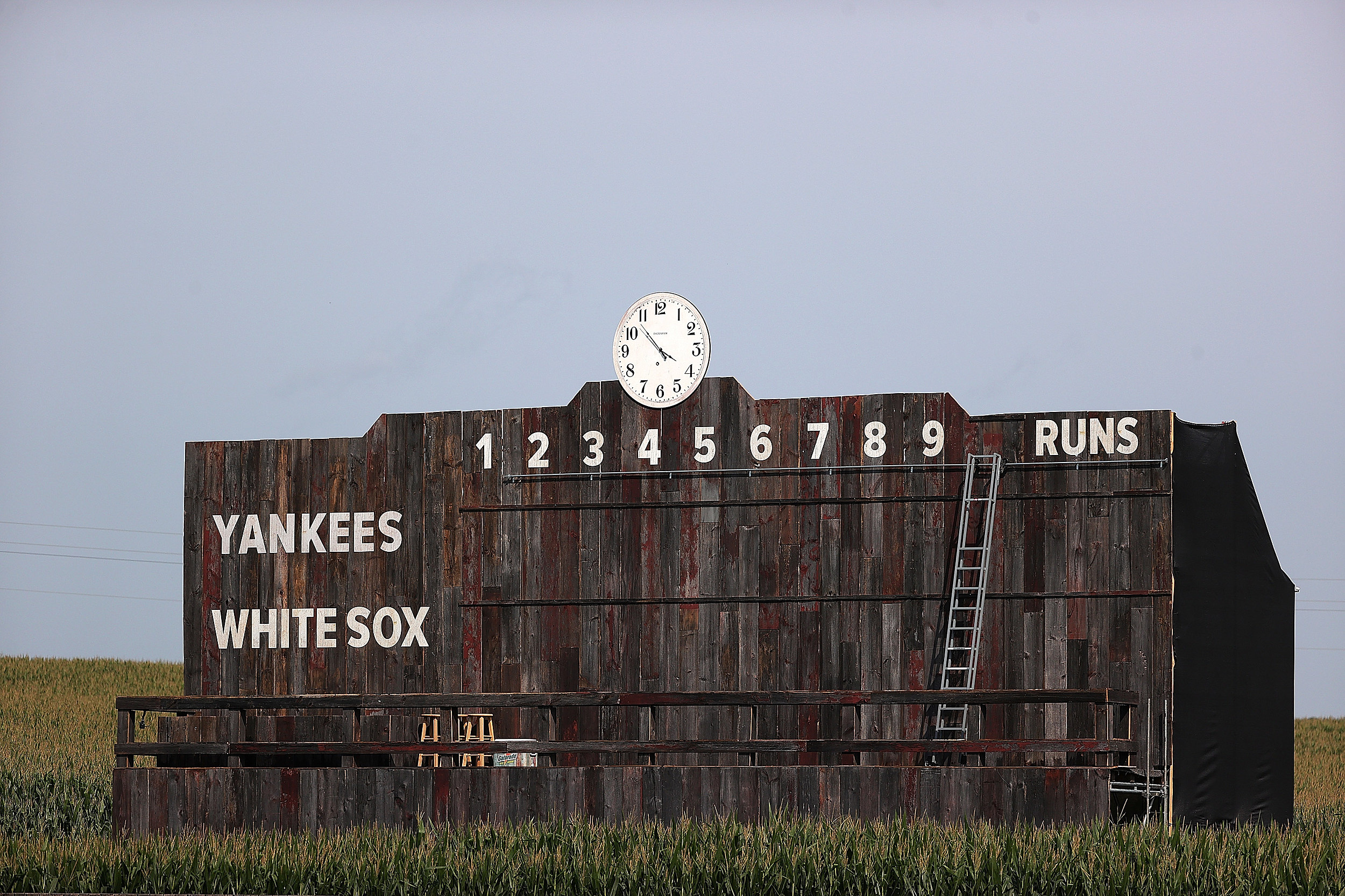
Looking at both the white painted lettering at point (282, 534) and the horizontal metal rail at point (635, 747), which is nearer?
the horizontal metal rail at point (635, 747)

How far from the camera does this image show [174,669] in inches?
2141

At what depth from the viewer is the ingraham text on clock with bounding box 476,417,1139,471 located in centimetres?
1852

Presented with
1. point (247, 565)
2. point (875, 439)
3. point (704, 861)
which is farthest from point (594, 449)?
point (704, 861)

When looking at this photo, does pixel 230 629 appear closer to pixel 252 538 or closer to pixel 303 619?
pixel 303 619

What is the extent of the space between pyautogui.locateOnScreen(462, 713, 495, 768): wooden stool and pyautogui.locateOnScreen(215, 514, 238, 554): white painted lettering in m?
3.87

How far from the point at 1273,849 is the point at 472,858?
7.04m

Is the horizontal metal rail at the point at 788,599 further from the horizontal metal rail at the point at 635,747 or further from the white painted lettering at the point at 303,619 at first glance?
the white painted lettering at the point at 303,619

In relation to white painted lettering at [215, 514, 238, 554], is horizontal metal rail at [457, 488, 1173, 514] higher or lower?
higher

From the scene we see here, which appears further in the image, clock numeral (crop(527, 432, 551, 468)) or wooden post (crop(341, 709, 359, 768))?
clock numeral (crop(527, 432, 551, 468))

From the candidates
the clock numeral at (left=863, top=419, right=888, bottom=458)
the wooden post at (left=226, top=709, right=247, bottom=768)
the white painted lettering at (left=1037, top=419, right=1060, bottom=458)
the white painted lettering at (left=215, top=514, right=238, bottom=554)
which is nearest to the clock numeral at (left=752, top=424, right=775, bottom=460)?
the clock numeral at (left=863, top=419, right=888, bottom=458)

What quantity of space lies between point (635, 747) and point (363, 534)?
202 inches

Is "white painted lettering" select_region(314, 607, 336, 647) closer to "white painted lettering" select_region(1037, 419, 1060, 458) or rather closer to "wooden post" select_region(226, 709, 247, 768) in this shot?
"wooden post" select_region(226, 709, 247, 768)

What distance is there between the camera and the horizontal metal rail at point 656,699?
16.5 metres

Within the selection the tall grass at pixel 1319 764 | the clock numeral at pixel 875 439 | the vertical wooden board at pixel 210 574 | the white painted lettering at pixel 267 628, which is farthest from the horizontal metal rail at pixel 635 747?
the tall grass at pixel 1319 764
